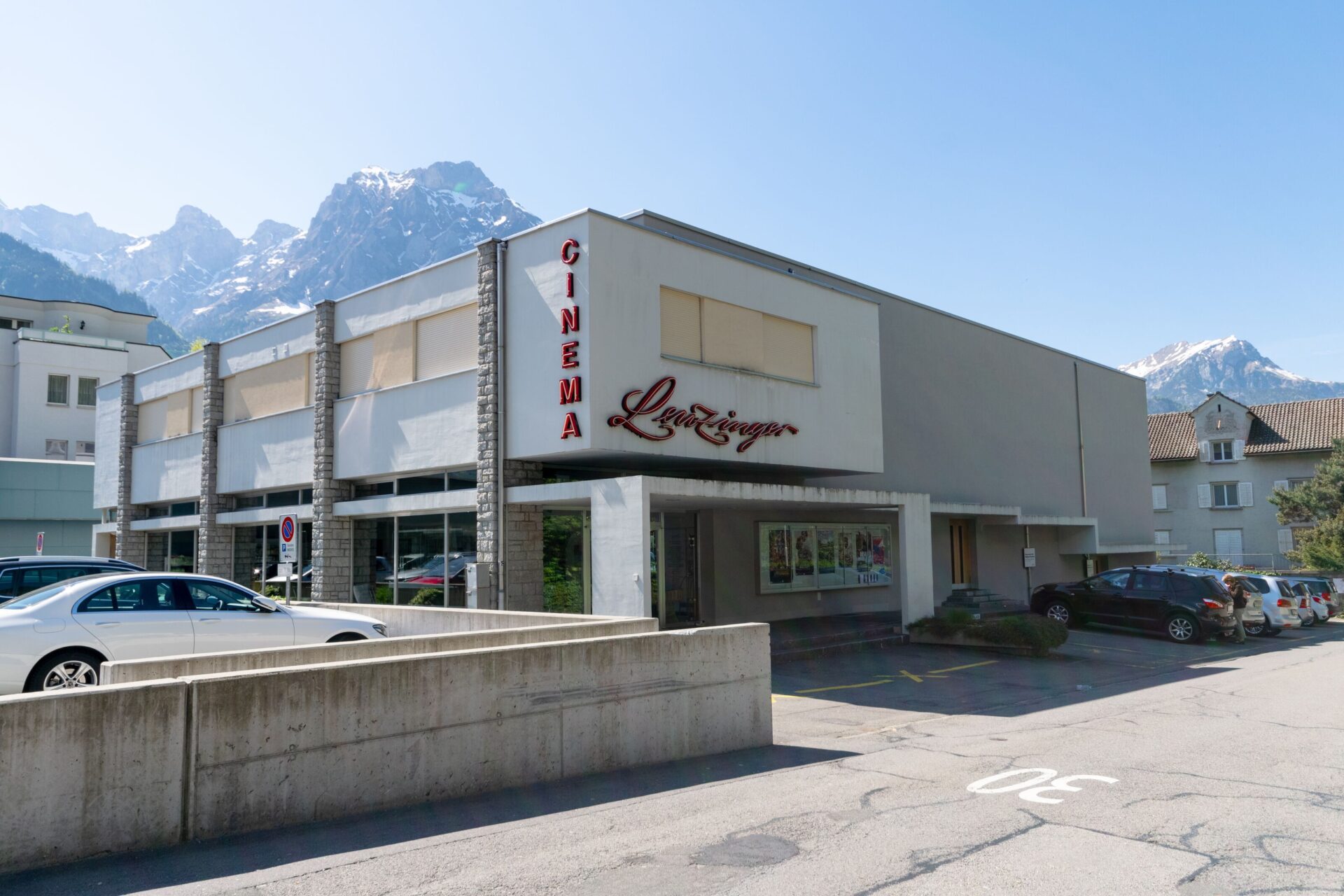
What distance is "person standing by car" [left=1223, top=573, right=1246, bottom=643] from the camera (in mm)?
23094

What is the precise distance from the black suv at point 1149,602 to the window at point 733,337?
31.5 ft

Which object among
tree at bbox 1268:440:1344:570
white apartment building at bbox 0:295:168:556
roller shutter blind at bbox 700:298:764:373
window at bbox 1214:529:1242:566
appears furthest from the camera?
window at bbox 1214:529:1242:566

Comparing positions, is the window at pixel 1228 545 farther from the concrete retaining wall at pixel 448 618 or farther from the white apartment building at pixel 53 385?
the white apartment building at pixel 53 385

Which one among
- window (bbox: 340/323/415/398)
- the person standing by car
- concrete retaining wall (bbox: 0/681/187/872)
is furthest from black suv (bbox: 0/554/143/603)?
the person standing by car

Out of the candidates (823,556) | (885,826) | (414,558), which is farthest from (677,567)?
(885,826)

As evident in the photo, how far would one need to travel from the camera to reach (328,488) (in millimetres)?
22578

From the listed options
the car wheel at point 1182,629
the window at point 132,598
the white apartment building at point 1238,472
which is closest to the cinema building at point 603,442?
the car wheel at point 1182,629

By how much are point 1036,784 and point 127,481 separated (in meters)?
30.3

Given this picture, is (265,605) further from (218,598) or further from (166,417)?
(166,417)

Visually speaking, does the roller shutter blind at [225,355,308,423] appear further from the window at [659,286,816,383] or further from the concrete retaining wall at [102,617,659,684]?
the concrete retaining wall at [102,617,659,684]

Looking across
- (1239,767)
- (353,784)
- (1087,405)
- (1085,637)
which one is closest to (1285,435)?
(1087,405)

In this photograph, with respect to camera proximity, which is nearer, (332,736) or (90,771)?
(90,771)

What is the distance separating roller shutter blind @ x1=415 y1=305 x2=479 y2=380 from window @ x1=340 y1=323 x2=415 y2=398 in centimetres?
29

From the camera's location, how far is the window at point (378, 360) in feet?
68.6
